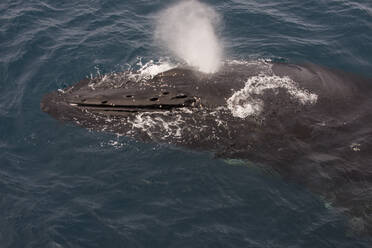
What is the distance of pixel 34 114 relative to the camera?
59.4 feet

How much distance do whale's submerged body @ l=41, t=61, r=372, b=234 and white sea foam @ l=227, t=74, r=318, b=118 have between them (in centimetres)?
4

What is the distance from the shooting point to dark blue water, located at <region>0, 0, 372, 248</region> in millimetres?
12711

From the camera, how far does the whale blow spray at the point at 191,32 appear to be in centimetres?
2144

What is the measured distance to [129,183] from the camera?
1449 centimetres

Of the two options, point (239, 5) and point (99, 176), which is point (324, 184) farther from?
point (239, 5)

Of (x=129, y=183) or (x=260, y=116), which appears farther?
(x=260, y=116)

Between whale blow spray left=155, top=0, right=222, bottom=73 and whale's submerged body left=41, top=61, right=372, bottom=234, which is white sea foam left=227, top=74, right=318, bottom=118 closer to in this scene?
whale's submerged body left=41, top=61, right=372, bottom=234

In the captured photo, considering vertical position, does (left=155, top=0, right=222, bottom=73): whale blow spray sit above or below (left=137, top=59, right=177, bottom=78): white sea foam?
above

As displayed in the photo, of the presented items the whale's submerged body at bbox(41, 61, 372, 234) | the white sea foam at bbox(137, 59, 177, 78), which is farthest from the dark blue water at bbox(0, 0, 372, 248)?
the white sea foam at bbox(137, 59, 177, 78)

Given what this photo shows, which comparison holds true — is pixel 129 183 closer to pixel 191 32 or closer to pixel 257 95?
pixel 257 95

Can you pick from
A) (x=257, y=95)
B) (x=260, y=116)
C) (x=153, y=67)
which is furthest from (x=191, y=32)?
(x=260, y=116)

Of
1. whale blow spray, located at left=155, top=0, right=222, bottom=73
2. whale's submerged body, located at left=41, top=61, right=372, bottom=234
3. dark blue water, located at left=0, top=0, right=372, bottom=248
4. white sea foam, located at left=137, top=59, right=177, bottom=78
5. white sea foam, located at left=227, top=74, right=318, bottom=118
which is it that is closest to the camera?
dark blue water, located at left=0, top=0, right=372, bottom=248

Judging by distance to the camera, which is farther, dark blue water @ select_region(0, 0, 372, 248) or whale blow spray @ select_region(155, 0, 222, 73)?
whale blow spray @ select_region(155, 0, 222, 73)

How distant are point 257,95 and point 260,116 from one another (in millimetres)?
1042
